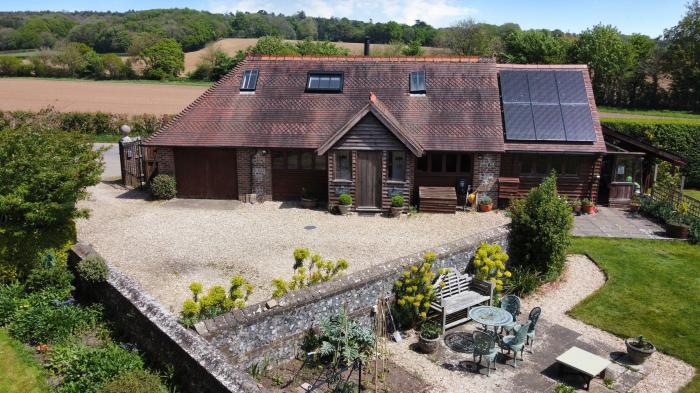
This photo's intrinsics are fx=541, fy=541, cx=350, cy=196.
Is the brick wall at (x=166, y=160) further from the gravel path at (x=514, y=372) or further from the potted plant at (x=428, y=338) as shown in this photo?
the potted plant at (x=428, y=338)

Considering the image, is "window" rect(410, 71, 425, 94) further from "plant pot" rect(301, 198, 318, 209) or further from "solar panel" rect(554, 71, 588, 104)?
"plant pot" rect(301, 198, 318, 209)

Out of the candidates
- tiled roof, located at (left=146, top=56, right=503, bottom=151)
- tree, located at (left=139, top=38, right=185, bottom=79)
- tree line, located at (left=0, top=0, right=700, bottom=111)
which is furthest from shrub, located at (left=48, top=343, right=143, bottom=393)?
tree, located at (left=139, top=38, right=185, bottom=79)

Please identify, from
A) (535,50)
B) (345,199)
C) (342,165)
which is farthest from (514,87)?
(535,50)

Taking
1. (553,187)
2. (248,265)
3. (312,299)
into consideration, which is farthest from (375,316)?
(553,187)

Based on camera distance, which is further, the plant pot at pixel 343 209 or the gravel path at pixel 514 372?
the plant pot at pixel 343 209

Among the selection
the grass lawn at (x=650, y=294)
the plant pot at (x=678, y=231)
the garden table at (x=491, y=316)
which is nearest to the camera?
the garden table at (x=491, y=316)

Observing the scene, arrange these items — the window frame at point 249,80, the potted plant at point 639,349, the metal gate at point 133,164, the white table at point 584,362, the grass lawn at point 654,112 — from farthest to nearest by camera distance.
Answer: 1. the grass lawn at point 654,112
2. the metal gate at point 133,164
3. the window frame at point 249,80
4. the potted plant at point 639,349
5. the white table at point 584,362

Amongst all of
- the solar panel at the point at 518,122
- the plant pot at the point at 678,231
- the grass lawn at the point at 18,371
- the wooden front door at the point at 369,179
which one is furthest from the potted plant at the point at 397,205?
the grass lawn at the point at 18,371
